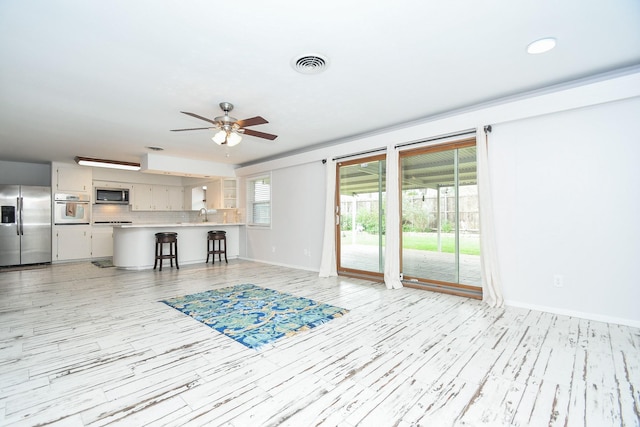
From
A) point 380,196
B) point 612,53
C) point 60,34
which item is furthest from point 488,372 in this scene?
point 60,34

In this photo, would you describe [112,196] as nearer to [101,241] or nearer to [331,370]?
[101,241]

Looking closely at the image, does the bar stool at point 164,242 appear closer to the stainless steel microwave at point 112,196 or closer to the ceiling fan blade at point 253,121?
the stainless steel microwave at point 112,196

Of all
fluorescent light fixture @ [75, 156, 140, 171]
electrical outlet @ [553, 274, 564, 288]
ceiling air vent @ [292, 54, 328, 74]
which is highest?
ceiling air vent @ [292, 54, 328, 74]

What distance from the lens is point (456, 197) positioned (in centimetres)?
429

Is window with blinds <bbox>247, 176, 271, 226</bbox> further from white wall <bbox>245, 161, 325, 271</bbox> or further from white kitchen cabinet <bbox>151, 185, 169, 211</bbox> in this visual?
white kitchen cabinet <bbox>151, 185, 169, 211</bbox>

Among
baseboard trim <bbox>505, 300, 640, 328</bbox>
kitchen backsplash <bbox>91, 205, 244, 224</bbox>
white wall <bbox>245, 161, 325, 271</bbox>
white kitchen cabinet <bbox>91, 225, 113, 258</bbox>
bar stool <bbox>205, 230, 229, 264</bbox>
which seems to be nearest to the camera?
baseboard trim <bbox>505, 300, 640, 328</bbox>

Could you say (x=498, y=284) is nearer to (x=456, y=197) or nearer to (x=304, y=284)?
(x=456, y=197)

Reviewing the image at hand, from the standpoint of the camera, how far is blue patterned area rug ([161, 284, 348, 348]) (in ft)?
9.41

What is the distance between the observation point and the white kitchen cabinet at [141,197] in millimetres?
8828

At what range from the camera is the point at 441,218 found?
14.6 ft

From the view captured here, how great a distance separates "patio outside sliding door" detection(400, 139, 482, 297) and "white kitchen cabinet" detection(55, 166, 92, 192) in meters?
8.17

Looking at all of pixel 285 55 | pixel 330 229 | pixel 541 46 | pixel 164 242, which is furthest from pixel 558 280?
pixel 164 242

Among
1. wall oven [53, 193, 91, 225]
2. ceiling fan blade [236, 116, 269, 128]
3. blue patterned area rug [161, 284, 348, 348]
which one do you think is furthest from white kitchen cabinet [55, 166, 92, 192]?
ceiling fan blade [236, 116, 269, 128]

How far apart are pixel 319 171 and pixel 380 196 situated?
143 cm
